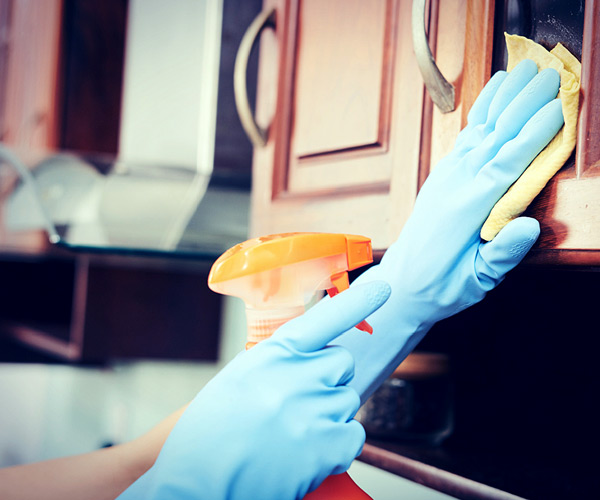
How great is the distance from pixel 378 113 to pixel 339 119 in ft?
0.22

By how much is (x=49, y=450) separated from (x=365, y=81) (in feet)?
4.91

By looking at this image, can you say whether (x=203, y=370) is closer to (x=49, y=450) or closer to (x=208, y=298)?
(x=208, y=298)

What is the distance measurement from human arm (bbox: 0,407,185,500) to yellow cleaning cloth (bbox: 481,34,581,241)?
41 cm

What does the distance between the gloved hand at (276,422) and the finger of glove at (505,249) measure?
11 cm

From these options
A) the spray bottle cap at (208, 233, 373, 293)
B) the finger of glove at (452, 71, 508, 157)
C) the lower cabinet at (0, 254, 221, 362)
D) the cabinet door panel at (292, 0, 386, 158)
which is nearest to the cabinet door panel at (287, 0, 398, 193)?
the cabinet door panel at (292, 0, 386, 158)

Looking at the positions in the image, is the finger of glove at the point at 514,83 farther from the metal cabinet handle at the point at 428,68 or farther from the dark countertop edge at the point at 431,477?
the dark countertop edge at the point at 431,477

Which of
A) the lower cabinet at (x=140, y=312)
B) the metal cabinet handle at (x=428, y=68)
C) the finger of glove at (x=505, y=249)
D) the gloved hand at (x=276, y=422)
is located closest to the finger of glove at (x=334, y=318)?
the gloved hand at (x=276, y=422)

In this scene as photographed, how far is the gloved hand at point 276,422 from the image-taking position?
453 millimetres

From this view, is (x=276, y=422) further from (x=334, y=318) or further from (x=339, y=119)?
(x=339, y=119)

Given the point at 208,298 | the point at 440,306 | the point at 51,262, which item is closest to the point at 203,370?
the point at 208,298

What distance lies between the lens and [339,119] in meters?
0.74

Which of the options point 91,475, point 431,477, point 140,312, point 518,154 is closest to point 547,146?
point 518,154

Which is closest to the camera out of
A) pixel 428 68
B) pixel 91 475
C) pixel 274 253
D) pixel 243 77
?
pixel 274 253

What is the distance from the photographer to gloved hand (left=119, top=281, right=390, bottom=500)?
0.45 meters
